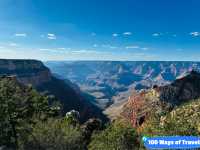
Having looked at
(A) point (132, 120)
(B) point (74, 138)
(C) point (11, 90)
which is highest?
(C) point (11, 90)

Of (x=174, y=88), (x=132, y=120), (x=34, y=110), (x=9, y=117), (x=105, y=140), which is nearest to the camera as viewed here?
(x=105, y=140)

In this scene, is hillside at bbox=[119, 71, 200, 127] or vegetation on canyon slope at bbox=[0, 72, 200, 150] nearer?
vegetation on canyon slope at bbox=[0, 72, 200, 150]

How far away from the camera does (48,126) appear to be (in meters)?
62.5

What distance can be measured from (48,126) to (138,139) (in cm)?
1716

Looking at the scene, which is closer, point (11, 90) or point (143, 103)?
point (11, 90)

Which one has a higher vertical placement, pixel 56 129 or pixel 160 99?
pixel 56 129

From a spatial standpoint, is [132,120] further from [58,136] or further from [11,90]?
[58,136]

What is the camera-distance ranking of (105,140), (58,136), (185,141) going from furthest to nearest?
(58,136) → (105,140) → (185,141)

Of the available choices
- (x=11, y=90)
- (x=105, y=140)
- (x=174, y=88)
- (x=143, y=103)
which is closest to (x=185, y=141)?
(x=105, y=140)

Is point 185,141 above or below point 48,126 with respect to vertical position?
above

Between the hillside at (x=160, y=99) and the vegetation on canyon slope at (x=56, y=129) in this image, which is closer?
the vegetation on canyon slope at (x=56, y=129)

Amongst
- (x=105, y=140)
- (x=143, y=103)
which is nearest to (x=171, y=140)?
(x=105, y=140)

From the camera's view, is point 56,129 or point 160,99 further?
point 160,99

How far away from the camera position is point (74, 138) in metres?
63.6
